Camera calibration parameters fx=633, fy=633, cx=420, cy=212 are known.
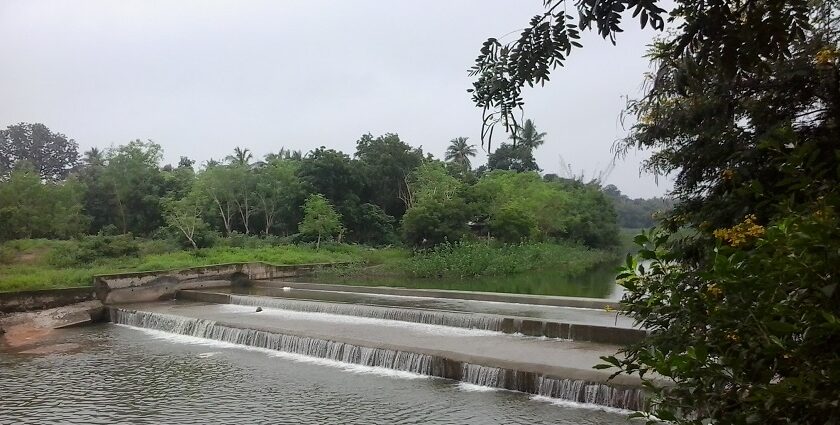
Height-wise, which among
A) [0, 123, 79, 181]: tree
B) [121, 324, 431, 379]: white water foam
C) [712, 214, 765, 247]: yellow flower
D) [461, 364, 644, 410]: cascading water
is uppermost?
[0, 123, 79, 181]: tree

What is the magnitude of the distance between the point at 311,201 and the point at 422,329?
14.9m

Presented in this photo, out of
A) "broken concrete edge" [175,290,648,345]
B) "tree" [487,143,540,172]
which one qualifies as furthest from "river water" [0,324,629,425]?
"tree" [487,143,540,172]

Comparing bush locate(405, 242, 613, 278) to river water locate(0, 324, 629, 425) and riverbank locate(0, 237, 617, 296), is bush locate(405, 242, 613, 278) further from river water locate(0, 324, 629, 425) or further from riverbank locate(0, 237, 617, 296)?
river water locate(0, 324, 629, 425)

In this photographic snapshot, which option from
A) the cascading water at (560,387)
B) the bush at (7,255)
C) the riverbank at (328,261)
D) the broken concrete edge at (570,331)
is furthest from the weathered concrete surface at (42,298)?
the cascading water at (560,387)

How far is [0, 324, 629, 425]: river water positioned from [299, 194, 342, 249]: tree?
1409cm

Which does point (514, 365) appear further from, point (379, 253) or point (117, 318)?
point (379, 253)

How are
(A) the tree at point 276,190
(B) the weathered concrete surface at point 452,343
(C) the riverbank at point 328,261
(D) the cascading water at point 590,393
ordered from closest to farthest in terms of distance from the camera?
(D) the cascading water at point 590,393 < (B) the weathered concrete surface at point 452,343 < (C) the riverbank at point 328,261 < (A) the tree at point 276,190

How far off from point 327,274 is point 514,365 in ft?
43.0

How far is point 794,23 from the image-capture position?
2.02 meters

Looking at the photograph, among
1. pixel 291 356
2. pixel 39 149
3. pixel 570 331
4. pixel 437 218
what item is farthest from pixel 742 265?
pixel 39 149

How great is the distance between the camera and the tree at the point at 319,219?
23.7 metres

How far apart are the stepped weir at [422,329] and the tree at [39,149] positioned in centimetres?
3126

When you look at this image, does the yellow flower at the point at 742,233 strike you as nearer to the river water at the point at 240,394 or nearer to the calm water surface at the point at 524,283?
the river water at the point at 240,394

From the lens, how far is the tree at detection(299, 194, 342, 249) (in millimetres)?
23734
